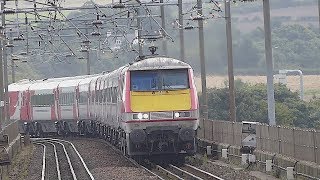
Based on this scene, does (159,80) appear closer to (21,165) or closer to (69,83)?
(21,165)

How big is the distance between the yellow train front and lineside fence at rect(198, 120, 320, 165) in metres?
2.09

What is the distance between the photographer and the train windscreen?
27.2 m

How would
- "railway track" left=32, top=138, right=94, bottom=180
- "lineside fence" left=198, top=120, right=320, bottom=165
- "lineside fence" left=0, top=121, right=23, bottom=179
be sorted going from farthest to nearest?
"railway track" left=32, top=138, right=94, bottom=180 → "lineside fence" left=0, top=121, right=23, bottom=179 → "lineside fence" left=198, top=120, right=320, bottom=165

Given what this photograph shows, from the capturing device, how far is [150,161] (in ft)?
97.0

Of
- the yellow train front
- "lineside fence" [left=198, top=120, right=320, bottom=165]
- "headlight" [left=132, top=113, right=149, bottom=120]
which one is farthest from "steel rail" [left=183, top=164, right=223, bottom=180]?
"lineside fence" [left=198, top=120, right=320, bottom=165]

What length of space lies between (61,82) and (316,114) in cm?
1574

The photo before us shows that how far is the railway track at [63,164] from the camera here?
1055 inches

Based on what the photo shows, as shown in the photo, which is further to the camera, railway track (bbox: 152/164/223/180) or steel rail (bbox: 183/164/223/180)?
railway track (bbox: 152/164/223/180)

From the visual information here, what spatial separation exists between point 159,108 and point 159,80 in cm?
96

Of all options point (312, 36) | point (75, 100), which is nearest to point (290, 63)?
point (312, 36)

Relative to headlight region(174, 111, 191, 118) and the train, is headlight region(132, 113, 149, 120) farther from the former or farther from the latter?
headlight region(174, 111, 191, 118)

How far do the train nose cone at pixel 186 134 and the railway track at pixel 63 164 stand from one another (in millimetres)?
2902

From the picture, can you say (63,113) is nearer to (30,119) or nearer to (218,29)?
(30,119)

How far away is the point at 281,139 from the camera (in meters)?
23.7
